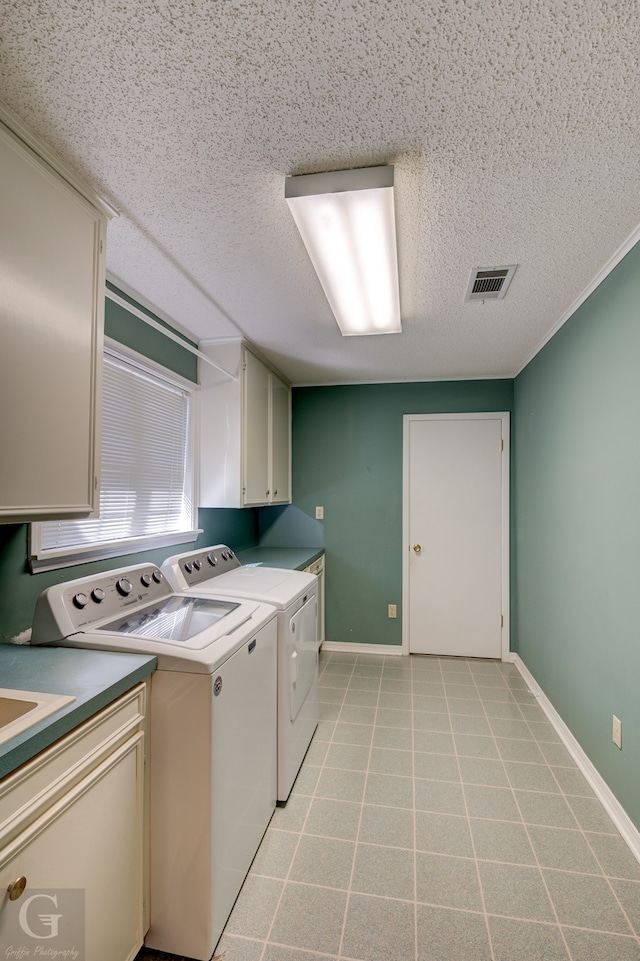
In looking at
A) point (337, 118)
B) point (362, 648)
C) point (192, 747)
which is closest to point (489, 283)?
point (337, 118)

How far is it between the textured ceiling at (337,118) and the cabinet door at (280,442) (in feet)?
5.26

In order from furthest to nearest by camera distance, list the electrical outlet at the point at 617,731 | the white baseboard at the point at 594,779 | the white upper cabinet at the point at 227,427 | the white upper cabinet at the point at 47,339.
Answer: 1. the white upper cabinet at the point at 227,427
2. the electrical outlet at the point at 617,731
3. the white baseboard at the point at 594,779
4. the white upper cabinet at the point at 47,339

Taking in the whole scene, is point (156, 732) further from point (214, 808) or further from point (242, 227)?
point (242, 227)

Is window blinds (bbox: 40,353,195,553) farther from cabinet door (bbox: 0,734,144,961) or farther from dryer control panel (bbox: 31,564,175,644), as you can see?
cabinet door (bbox: 0,734,144,961)

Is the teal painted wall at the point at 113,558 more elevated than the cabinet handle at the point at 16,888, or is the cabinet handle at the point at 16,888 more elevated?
the teal painted wall at the point at 113,558

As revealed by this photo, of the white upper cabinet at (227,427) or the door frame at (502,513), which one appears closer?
the white upper cabinet at (227,427)

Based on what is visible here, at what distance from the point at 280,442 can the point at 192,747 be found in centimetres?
271

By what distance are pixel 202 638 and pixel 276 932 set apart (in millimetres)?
943

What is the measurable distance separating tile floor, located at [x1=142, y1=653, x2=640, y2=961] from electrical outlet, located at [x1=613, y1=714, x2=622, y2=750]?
33 cm

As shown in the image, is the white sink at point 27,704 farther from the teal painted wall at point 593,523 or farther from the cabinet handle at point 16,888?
the teal painted wall at point 593,523

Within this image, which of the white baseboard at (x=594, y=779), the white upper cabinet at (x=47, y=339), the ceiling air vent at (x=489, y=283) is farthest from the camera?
the ceiling air vent at (x=489, y=283)

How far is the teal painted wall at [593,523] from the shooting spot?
183cm

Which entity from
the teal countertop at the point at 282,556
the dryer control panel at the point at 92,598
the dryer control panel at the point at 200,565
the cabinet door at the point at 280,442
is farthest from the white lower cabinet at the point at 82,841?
the cabinet door at the point at 280,442

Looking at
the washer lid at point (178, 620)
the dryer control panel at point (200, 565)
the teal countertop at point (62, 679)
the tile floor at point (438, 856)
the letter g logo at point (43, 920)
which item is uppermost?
the dryer control panel at point (200, 565)
